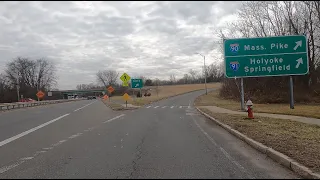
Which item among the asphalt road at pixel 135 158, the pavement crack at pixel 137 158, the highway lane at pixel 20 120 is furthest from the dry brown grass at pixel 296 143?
the highway lane at pixel 20 120

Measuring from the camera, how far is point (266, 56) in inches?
1000

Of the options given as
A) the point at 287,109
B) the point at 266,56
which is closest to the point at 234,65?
the point at 266,56

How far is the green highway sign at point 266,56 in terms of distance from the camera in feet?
82.3

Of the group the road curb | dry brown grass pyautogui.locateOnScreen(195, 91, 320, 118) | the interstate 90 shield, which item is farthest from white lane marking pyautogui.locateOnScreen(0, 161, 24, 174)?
the interstate 90 shield

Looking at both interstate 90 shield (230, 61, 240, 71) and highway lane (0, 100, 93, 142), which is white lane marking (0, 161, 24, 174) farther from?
interstate 90 shield (230, 61, 240, 71)

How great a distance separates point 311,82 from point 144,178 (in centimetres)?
4532

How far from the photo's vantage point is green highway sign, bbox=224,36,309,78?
82.3ft

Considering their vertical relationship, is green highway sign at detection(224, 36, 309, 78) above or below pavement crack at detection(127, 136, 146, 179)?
above

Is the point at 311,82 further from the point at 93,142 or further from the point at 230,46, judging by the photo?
the point at 93,142

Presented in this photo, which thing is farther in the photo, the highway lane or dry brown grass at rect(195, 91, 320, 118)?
dry brown grass at rect(195, 91, 320, 118)

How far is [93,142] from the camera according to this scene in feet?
35.4

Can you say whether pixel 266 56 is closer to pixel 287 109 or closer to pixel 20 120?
pixel 287 109

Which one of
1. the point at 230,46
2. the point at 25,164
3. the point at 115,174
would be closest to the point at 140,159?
the point at 115,174

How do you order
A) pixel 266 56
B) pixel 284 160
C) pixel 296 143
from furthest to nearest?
pixel 266 56, pixel 296 143, pixel 284 160
